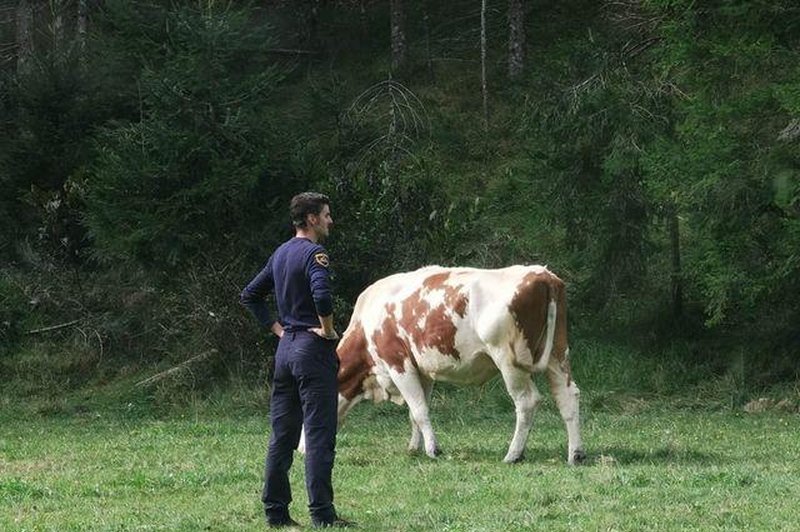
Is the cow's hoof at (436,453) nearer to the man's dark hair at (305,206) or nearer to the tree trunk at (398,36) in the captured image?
the man's dark hair at (305,206)

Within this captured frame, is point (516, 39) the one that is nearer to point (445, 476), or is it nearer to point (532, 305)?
point (532, 305)

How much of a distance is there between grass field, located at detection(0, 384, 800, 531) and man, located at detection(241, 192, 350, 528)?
37 centimetres

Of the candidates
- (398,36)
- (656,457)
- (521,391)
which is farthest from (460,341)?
(398,36)

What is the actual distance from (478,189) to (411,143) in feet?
11.3

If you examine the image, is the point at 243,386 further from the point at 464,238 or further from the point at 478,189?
the point at 478,189

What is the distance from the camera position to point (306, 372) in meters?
9.34

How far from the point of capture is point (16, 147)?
86.8 ft

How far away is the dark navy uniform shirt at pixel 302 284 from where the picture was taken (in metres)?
9.23

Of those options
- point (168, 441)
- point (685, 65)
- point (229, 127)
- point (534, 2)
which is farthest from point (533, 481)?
point (534, 2)

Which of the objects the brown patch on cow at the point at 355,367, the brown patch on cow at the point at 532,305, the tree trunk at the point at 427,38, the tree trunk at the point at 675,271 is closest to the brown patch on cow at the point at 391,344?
the brown patch on cow at the point at 355,367

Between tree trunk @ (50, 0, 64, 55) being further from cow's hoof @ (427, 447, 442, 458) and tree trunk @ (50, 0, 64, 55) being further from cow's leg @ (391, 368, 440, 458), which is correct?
cow's hoof @ (427, 447, 442, 458)

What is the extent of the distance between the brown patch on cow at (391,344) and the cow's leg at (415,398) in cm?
9

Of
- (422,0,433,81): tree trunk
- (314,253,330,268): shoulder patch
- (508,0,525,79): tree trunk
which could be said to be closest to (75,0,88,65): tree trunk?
(422,0,433,81): tree trunk

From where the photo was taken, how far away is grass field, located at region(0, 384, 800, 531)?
957 cm
